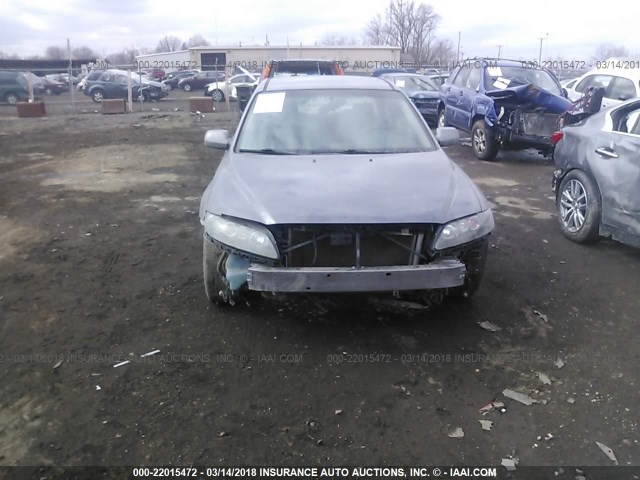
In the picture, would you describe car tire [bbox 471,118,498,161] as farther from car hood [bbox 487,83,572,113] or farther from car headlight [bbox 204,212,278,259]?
car headlight [bbox 204,212,278,259]

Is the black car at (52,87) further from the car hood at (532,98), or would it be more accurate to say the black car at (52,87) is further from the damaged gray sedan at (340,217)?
the damaged gray sedan at (340,217)

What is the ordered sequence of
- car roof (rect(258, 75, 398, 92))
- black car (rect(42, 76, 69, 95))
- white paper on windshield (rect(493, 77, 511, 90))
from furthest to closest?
1. black car (rect(42, 76, 69, 95))
2. white paper on windshield (rect(493, 77, 511, 90))
3. car roof (rect(258, 75, 398, 92))

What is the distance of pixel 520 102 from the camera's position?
9.84 m

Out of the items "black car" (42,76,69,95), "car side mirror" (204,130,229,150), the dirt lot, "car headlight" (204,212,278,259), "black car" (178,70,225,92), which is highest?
"black car" (178,70,225,92)

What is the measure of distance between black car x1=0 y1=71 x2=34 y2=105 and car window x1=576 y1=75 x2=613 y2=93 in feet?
77.3

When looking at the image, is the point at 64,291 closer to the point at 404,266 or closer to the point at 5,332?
the point at 5,332

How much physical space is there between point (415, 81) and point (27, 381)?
47.5 feet

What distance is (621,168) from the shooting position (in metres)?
5.12

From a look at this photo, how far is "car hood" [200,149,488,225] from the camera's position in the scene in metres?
3.53

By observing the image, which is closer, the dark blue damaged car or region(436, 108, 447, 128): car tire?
the dark blue damaged car

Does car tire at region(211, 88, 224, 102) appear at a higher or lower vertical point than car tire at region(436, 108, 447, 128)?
higher

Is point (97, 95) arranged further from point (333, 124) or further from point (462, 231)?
point (462, 231)

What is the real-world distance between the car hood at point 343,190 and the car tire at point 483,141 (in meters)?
6.39

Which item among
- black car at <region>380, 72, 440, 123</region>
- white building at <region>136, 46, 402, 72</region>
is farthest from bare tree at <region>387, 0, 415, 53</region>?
black car at <region>380, 72, 440, 123</region>
